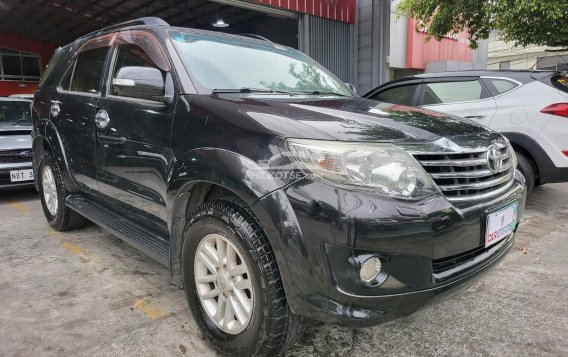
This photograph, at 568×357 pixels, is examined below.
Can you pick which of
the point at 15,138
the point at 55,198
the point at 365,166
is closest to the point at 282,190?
the point at 365,166

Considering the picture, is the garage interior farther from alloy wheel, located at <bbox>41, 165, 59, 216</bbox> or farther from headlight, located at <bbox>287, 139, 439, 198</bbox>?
headlight, located at <bbox>287, 139, 439, 198</bbox>

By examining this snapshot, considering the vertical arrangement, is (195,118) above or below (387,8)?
below

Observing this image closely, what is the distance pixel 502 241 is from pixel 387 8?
35.2ft

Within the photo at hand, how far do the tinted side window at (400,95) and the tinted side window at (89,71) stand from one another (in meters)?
3.81

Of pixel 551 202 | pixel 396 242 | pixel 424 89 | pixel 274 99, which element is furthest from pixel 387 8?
pixel 396 242

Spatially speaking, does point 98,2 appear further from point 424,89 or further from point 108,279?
point 108,279

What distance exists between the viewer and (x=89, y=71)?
11.6ft

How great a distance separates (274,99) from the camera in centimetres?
242

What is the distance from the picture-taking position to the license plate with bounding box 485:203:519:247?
205 centimetres

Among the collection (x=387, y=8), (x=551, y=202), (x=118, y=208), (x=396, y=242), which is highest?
(x=387, y=8)

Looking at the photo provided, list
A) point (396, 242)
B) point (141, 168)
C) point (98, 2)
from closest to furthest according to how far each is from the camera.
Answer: point (396, 242) → point (141, 168) → point (98, 2)

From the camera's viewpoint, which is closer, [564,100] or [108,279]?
[108,279]

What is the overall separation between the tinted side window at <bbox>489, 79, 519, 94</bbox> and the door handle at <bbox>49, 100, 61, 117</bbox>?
4.64 meters

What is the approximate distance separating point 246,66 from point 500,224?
5.91 feet
